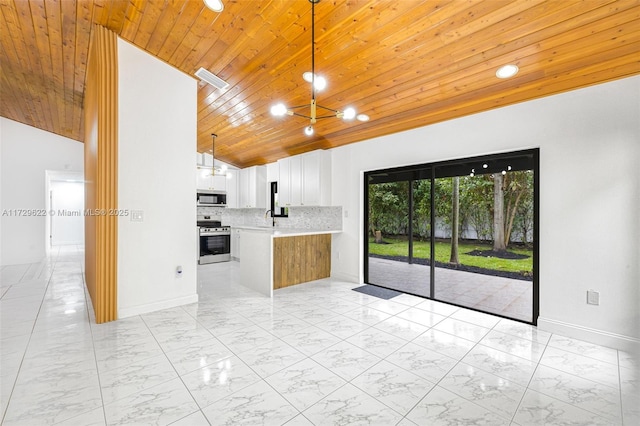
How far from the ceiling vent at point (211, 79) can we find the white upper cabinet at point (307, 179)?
6.54 ft

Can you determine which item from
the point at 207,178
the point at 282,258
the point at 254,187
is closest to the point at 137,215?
Result: the point at 282,258

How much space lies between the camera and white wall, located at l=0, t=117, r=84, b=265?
6199 millimetres

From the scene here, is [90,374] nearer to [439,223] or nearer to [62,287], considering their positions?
[62,287]

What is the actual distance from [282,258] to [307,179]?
5.39 ft

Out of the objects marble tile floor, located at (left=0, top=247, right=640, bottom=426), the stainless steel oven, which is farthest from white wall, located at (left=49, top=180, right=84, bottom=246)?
marble tile floor, located at (left=0, top=247, right=640, bottom=426)

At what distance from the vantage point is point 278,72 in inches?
131

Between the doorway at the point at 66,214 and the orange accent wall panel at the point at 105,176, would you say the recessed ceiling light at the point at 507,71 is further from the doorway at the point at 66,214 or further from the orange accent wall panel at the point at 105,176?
the doorway at the point at 66,214

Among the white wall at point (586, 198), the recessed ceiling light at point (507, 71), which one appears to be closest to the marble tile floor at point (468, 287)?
the white wall at point (586, 198)

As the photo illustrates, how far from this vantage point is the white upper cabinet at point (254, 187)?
689 cm

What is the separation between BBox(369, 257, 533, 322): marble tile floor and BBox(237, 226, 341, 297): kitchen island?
1.05 metres

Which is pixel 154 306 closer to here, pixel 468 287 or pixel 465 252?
pixel 468 287

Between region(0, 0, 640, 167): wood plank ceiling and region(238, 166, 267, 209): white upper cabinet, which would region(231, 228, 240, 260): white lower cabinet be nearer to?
region(238, 166, 267, 209): white upper cabinet

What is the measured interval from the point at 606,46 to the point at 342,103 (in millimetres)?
2518

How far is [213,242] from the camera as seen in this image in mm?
6781
